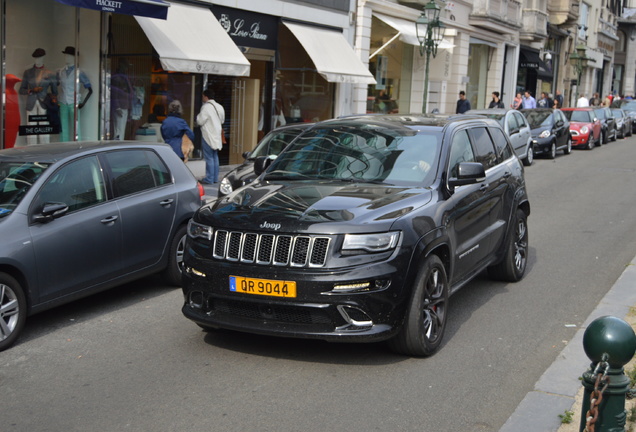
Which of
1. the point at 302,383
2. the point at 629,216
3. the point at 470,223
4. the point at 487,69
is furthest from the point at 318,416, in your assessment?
the point at 487,69

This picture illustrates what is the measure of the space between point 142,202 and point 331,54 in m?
15.4

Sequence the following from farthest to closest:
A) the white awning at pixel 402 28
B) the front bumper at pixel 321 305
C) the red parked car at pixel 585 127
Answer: the red parked car at pixel 585 127 → the white awning at pixel 402 28 → the front bumper at pixel 321 305

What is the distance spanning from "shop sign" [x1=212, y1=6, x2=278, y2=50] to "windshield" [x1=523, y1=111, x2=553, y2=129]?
8.90m

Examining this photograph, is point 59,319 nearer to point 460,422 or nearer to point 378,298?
point 378,298

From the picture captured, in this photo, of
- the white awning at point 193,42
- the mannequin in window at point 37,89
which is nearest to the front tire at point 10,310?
the mannequin in window at point 37,89

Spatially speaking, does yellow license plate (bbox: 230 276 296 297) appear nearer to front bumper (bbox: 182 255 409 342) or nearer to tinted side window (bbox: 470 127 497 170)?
front bumper (bbox: 182 255 409 342)

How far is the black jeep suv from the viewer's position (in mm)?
5875

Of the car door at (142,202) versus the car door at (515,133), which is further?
the car door at (515,133)

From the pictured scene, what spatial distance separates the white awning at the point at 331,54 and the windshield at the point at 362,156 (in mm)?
14375

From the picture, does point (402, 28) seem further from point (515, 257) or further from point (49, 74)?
point (515, 257)

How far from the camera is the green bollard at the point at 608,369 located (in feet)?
12.0

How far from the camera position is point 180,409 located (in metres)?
5.25

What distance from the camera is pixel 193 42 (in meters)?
17.1

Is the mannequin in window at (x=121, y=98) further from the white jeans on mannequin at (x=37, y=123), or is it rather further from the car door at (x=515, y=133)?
the car door at (x=515, y=133)
